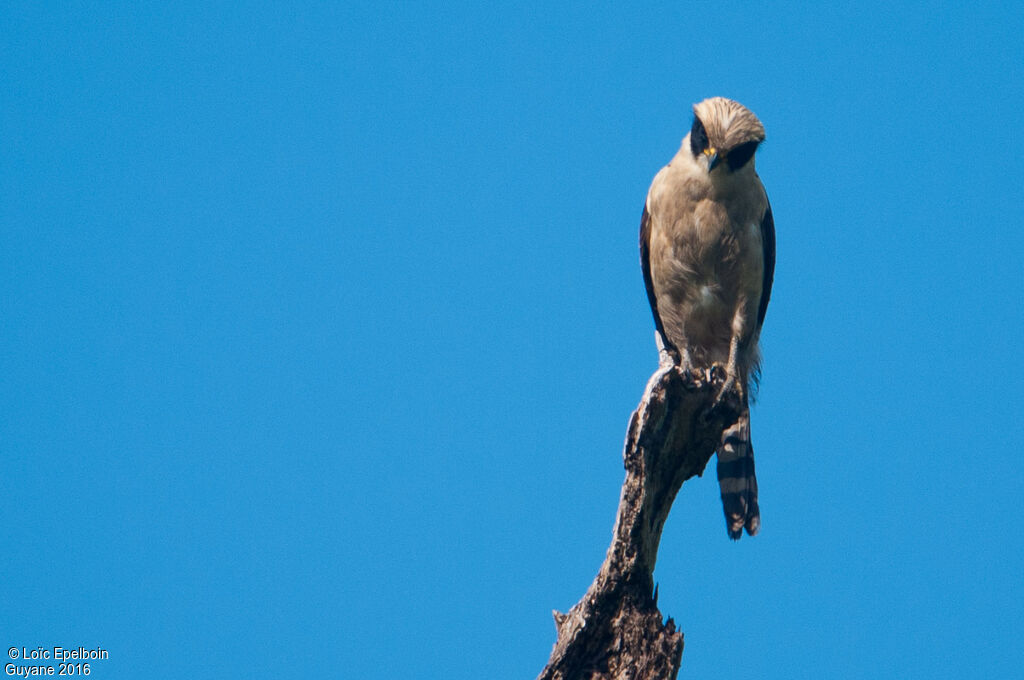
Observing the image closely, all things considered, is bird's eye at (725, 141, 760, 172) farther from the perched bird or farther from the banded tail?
the banded tail

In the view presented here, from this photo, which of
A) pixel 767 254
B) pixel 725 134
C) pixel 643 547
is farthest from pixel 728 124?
pixel 643 547

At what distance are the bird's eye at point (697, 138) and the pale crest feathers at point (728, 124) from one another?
0.21ft

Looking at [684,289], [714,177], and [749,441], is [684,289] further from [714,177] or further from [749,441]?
[749,441]

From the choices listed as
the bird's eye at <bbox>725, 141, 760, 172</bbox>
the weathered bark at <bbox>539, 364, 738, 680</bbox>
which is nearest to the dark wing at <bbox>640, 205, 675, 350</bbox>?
the bird's eye at <bbox>725, 141, 760, 172</bbox>

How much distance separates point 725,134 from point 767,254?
3.73 feet

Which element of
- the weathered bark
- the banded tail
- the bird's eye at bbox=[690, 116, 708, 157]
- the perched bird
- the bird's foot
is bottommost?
the weathered bark

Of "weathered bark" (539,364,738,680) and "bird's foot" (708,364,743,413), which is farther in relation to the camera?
"bird's foot" (708,364,743,413)

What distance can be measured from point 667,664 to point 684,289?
110 inches

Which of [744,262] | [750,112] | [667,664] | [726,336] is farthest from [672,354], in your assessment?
[667,664]

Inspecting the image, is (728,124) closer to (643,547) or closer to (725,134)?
(725,134)

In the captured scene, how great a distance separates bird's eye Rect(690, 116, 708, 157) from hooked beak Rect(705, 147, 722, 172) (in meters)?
0.11

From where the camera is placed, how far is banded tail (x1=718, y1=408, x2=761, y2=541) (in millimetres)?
→ 7082

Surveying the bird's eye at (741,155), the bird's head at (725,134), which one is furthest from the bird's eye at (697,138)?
the bird's eye at (741,155)

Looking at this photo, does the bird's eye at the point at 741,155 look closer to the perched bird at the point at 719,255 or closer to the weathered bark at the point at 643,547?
the perched bird at the point at 719,255
